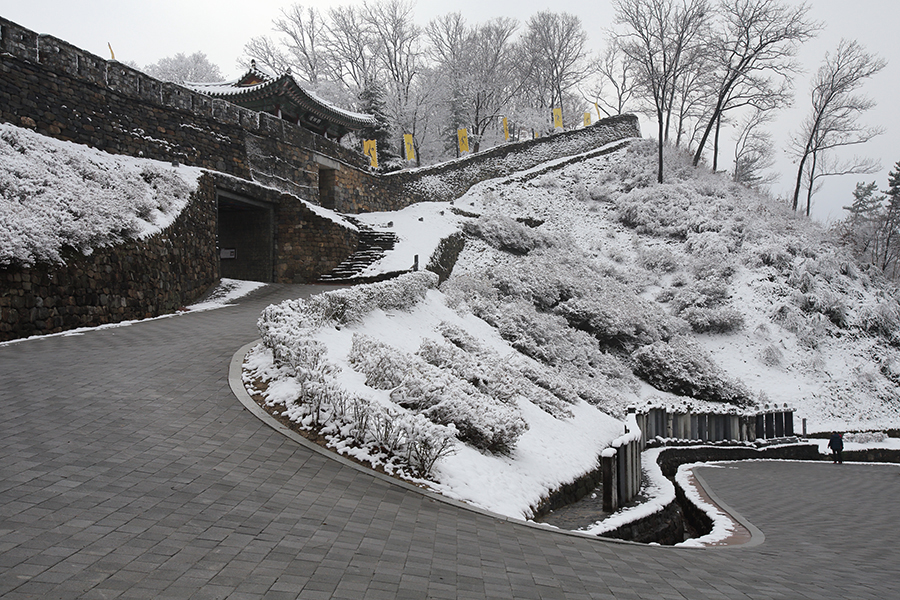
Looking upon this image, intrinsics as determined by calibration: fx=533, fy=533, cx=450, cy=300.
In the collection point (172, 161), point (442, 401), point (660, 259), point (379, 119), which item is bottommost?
point (442, 401)

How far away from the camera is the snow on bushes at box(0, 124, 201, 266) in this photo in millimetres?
9133

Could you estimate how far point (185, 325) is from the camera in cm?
1090

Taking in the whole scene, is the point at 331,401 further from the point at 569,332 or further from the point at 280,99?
the point at 280,99

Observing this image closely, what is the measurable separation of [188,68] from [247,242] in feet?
131

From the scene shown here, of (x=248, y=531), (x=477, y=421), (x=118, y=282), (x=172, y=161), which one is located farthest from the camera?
(x=172, y=161)

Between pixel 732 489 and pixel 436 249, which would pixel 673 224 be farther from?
pixel 732 489

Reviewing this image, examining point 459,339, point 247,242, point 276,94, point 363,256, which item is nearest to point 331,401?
point 459,339

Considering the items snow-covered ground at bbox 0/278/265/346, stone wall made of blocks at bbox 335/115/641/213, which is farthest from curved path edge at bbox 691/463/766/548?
stone wall made of blocks at bbox 335/115/641/213

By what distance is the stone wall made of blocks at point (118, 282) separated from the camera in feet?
29.1

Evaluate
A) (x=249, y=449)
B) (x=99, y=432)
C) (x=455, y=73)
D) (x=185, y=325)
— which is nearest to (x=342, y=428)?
(x=249, y=449)

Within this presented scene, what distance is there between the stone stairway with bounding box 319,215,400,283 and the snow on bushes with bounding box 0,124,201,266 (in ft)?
19.8

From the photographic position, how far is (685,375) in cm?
1653

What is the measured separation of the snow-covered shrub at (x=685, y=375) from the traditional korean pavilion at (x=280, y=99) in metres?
18.5

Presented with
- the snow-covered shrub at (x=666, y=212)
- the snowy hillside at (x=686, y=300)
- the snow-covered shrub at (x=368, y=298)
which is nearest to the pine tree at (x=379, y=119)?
the snowy hillside at (x=686, y=300)
